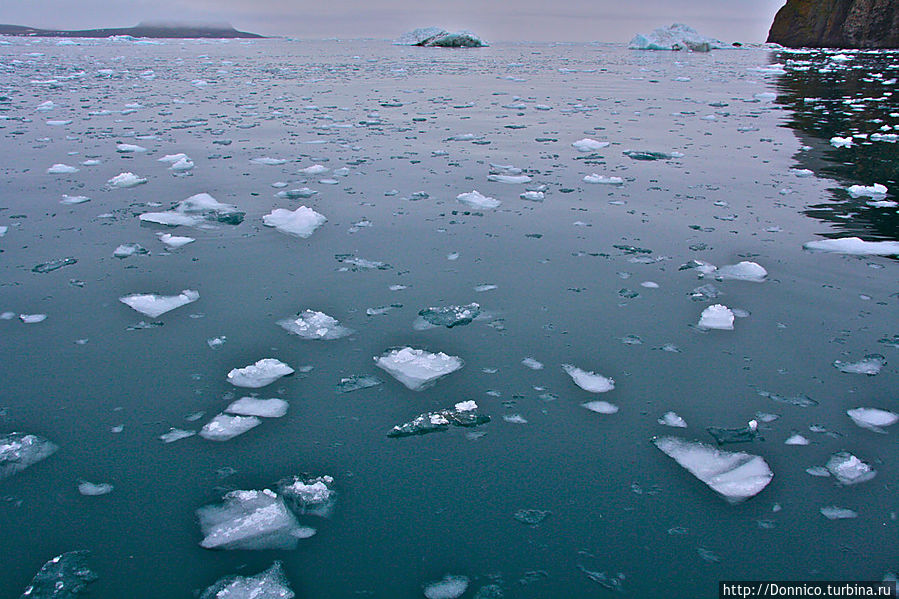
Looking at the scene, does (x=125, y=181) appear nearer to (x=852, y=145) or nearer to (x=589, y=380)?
(x=589, y=380)

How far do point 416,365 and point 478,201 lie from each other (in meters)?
2.65

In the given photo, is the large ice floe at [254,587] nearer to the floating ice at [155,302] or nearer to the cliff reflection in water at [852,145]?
the floating ice at [155,302]

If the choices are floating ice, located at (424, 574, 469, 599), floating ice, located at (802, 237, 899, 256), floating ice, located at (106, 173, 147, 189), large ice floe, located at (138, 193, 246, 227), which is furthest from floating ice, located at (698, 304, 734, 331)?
floating ice, located at (106, 173, 147, 189)

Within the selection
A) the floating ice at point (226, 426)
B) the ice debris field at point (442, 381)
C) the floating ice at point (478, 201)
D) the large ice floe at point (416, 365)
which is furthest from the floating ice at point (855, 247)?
the floating ice at point (226, 426)

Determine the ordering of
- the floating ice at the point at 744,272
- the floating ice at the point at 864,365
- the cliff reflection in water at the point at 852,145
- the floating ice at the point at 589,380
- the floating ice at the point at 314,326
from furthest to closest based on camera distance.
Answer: the cliff reflection in water at the point at 852,145 < the floating ice at the point at 744,272 < the floating ice at the point at 314,326 < the floating ice at the point at 864,365 < the floating ice at the point at 589,380

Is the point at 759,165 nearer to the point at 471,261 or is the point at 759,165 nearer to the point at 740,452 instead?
the point at 471,261

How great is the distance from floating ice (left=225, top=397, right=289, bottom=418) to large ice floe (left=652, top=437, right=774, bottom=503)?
4.79 feet

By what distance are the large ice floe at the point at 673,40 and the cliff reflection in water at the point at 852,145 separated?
36.4 meters

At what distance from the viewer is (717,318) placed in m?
3.04

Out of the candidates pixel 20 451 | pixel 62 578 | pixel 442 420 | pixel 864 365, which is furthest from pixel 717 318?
pixel 20 451

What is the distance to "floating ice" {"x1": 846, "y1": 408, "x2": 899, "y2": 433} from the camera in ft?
7.46

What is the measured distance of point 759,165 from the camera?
6.57 metres

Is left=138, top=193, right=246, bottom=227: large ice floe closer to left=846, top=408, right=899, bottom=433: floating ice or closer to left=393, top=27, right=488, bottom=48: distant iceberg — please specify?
left=846, top=408, right=899, bottom=433: floating ice

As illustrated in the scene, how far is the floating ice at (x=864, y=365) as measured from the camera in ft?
8.59
